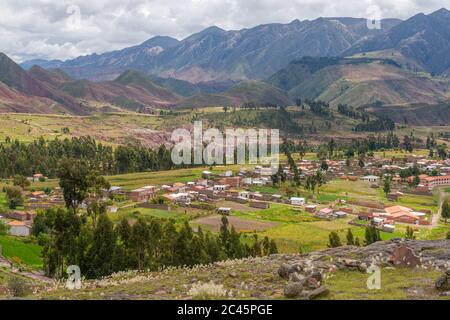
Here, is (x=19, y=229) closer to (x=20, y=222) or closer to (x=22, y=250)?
(x=20, y=222)

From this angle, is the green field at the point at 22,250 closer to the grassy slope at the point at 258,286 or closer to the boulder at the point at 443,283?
the grassy slope at the point at 258,286

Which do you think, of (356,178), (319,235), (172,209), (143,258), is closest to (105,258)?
(143,258)

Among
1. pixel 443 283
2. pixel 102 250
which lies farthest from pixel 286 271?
pixel 102 250

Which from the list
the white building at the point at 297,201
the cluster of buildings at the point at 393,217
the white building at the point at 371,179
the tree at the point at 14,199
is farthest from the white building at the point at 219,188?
the white building at the point at 371,179

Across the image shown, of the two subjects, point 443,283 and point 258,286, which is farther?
point 258,286

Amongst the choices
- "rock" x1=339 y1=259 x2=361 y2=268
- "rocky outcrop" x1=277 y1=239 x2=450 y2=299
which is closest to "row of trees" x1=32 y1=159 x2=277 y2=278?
"rocky outcrop" x1=277 y1=239 x2=450 y2=299

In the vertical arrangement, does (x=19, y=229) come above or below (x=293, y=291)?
below
